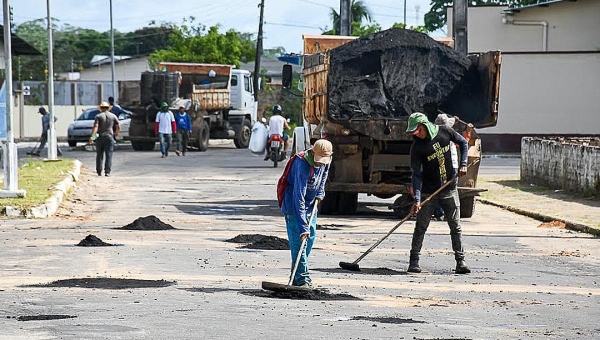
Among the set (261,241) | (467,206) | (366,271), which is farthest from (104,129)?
(366,271)

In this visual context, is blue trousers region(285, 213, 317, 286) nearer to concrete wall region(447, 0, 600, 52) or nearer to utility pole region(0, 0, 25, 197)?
utility pole region(0, 0, 25, 197)

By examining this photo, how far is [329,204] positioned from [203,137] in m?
25.7

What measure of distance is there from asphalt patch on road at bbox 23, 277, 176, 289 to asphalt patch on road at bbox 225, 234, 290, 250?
3596mm

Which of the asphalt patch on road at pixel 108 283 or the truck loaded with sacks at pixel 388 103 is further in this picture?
the truck loaded with sacks at pixel 388 103

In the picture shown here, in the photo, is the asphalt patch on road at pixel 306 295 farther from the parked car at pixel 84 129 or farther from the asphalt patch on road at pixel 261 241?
the parked car at pixel 84 129

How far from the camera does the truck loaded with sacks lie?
19.6 meters

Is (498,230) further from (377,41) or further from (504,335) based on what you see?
(504,335)

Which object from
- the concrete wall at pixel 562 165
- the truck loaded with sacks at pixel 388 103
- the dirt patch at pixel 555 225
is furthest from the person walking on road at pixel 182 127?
the dirt patch at pixel 555 225

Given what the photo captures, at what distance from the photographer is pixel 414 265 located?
519 inches

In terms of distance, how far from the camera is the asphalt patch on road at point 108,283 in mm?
11134

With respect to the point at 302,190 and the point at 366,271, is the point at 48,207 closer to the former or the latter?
the point at 366,271

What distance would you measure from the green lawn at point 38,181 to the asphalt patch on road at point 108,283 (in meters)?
7.67

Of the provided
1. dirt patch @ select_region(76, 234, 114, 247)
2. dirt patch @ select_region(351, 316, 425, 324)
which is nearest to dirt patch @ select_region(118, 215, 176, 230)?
dirt patch @ select_region(76, 234, 114, 247)

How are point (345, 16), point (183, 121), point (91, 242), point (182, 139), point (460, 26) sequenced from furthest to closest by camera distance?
point (182, 139) → point (183, 121) → point (345, 16) → point (460, 26) → point (91, 242)
